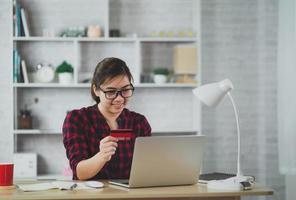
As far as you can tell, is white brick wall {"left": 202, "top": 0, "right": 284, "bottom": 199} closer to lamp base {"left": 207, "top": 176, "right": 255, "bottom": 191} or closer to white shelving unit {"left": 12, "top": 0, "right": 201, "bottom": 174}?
white shelving unit {"left": 12, "top": 0, "right": 201, "bottom": 174}

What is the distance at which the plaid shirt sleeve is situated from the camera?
2951 mm

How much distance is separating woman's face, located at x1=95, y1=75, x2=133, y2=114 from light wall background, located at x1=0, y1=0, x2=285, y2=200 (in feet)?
7.32

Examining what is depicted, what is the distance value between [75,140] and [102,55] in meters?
2.49

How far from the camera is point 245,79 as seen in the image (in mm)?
5238

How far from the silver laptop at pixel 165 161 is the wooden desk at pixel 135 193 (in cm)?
5

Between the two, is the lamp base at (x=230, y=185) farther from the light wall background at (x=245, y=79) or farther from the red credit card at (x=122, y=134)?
the light wall background at (x=245, y=79)

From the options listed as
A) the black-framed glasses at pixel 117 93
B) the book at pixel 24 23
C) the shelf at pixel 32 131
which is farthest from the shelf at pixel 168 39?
the black-framed glasses at pixel 117 93

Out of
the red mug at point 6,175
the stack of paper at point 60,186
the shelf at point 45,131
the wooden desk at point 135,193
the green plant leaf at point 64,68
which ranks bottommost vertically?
the wooden desk at point 135,193

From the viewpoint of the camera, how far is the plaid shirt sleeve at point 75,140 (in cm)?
295

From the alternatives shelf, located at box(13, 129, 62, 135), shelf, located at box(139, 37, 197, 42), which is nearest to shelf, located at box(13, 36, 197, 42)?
shelf, located at box(139, 37, 197, 42)

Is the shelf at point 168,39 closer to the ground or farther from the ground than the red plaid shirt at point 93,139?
farther from the ground

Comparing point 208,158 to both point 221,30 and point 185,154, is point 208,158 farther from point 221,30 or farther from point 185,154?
point 185,154

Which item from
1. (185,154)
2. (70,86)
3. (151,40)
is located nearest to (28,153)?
(70,86)

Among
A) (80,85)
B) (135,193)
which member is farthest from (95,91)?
(80,85)
